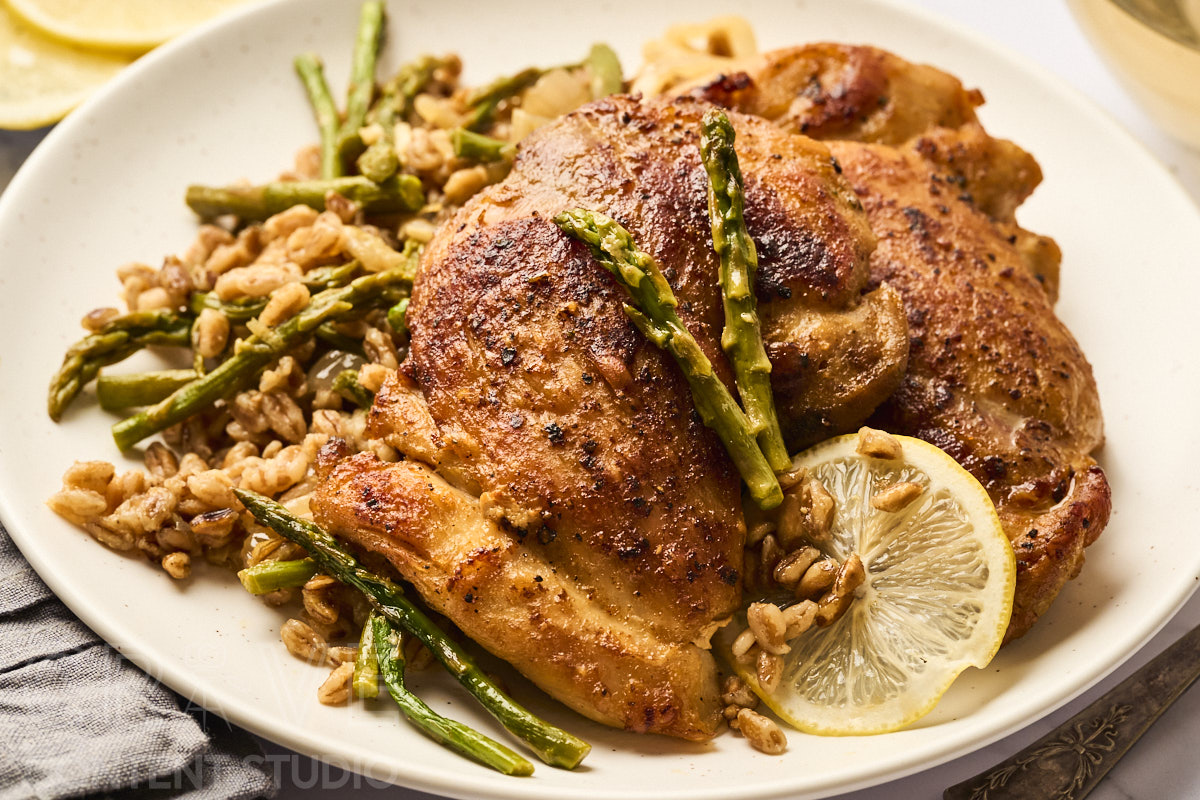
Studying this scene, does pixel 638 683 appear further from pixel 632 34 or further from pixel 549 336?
pixel 632 34

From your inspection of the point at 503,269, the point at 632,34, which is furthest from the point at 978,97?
the point at 503,269

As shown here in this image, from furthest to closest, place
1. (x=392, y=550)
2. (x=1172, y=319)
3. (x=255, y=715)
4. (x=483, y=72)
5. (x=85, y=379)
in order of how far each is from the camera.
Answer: (x=483, y=72) → (x=1172, y=319) → (x=85, y=379) → (x=392, y=550) → (x=255, y=715)

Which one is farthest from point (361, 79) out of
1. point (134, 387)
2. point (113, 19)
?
point (134, 387)

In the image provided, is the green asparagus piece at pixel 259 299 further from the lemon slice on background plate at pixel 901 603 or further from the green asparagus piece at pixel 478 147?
the lemon slice on background plate at pixel 901 603

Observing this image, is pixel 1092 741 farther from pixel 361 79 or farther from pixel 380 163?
pixel 361 79

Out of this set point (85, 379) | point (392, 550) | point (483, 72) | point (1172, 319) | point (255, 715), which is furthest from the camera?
point (483, 72)

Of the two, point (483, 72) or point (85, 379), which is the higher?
point (483, 72)
